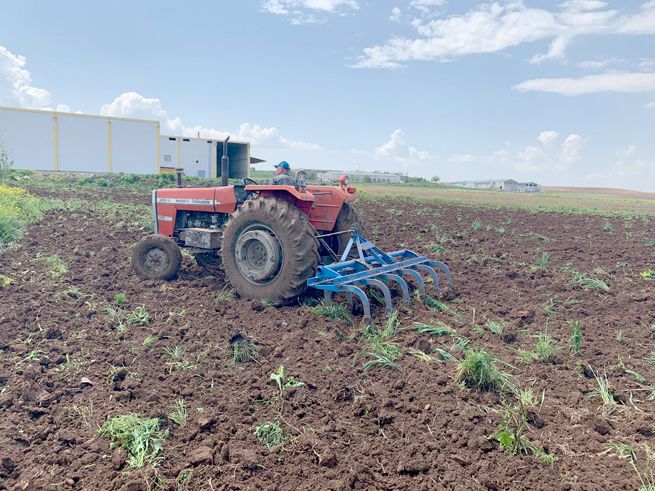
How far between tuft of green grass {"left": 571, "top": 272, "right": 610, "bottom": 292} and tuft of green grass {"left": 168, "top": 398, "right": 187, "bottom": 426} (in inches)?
215

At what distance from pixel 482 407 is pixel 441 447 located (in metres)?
0.56

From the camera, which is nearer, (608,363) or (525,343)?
(608,363)

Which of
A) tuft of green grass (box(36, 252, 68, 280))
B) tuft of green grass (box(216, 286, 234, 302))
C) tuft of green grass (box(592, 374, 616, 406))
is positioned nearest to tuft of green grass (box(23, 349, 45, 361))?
tuft of green grass (box(216, 286, 234, 302))

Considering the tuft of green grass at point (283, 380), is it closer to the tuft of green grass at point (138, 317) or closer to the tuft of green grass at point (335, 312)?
the tuft of green grass at point (335, 312)

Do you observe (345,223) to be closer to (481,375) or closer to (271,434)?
(481,375)

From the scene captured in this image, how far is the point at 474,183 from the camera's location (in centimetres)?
11006

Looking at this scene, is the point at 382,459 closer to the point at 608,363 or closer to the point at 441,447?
the point at 441,447

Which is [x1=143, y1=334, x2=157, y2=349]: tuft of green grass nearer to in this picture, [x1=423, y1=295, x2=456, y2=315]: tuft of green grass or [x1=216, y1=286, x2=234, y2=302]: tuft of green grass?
[x1=216, y1=286, x2=234, y2=302]: tuft of green grass

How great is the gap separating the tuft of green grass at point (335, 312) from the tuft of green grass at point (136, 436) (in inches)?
92.4

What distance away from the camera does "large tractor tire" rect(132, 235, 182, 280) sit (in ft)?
22.8

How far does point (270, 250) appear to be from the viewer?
19.3 ft

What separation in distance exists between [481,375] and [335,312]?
1.91 m

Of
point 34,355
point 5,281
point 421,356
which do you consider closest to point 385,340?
point 421,356

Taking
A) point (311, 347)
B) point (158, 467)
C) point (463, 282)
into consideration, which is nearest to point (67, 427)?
point (158, 467)
